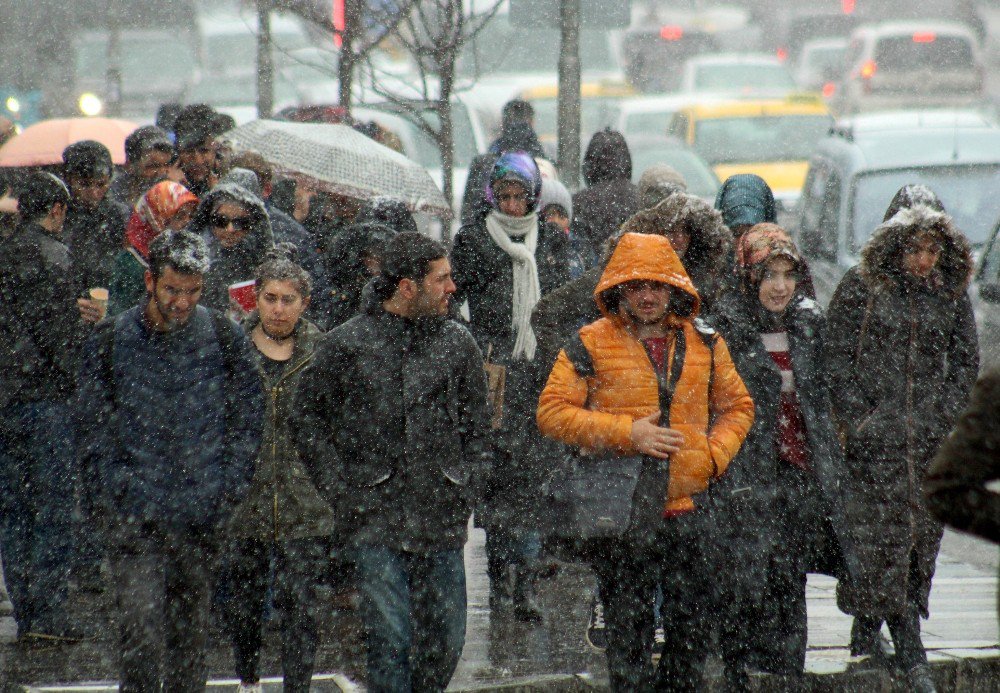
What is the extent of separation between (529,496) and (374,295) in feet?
7.22

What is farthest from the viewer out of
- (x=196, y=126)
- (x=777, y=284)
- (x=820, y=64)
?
(x=820, y=64)

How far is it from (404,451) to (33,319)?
2.34 m

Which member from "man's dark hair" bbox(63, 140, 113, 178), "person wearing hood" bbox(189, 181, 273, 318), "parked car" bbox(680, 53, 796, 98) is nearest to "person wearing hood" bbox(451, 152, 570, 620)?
"person wearing hood" bbox(189, 181, 273, 318)

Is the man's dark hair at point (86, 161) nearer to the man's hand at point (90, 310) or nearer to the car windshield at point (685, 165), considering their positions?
the man's hand at point (90, 310)

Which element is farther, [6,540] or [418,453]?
[6,540]

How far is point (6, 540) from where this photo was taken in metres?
7.54

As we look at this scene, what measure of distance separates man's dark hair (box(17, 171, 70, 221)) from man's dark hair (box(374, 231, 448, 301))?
7.28ft

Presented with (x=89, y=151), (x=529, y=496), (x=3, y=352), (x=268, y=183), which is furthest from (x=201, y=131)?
(x=529, y=496)

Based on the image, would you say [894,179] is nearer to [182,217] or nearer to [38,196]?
[182,217]

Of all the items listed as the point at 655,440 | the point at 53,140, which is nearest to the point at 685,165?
the point at 53,140

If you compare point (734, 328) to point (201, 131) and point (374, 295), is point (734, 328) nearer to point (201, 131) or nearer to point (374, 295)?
point (374, 295)

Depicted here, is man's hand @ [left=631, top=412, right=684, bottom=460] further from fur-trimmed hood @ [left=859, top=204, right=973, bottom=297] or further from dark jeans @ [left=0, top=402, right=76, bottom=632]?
dark jeans @ [left=0, top=402, right=76, bottom=632]

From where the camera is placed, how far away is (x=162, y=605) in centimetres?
596

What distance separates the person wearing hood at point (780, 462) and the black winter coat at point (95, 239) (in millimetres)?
3264
